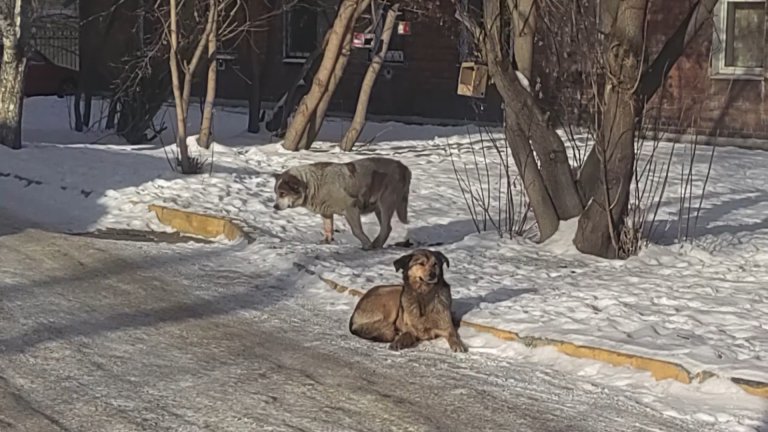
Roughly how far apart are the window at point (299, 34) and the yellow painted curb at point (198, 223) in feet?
53.0

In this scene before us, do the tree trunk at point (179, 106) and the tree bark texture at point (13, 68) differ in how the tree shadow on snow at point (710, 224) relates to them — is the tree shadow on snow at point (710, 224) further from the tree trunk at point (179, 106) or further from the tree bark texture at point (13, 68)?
the tree bark texture at point (13, 68)

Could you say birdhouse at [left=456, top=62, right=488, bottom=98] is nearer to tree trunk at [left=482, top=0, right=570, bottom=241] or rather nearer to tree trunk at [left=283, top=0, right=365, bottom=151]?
tree trunk at [left=482, top=0, right=570, bottom=241]

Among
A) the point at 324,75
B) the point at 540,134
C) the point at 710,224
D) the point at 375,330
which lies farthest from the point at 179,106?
the point at 375,330

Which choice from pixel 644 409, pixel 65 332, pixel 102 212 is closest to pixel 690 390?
pixel 644 409

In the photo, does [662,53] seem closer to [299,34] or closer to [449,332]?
[449,332]

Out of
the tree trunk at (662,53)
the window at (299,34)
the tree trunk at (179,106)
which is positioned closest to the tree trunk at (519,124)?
the tree trunk at (662,53)

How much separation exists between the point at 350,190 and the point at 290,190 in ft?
1.77

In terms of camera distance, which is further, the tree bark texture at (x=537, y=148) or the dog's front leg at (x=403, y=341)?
the tree bark texture at (x=537, y=148)

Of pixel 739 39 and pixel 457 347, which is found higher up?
pixel 739 39

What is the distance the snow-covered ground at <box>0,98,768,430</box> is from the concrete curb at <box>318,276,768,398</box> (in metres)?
0.05

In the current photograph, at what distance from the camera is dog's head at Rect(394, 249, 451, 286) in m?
8.47

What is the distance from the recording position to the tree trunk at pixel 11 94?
61.3 feet

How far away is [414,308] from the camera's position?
8.59m

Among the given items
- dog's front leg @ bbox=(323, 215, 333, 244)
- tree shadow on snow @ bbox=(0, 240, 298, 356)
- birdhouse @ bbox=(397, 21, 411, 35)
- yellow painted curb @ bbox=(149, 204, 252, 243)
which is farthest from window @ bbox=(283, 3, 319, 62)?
tree shadow on snow @ bbox=(0, 240, 298, 356)
